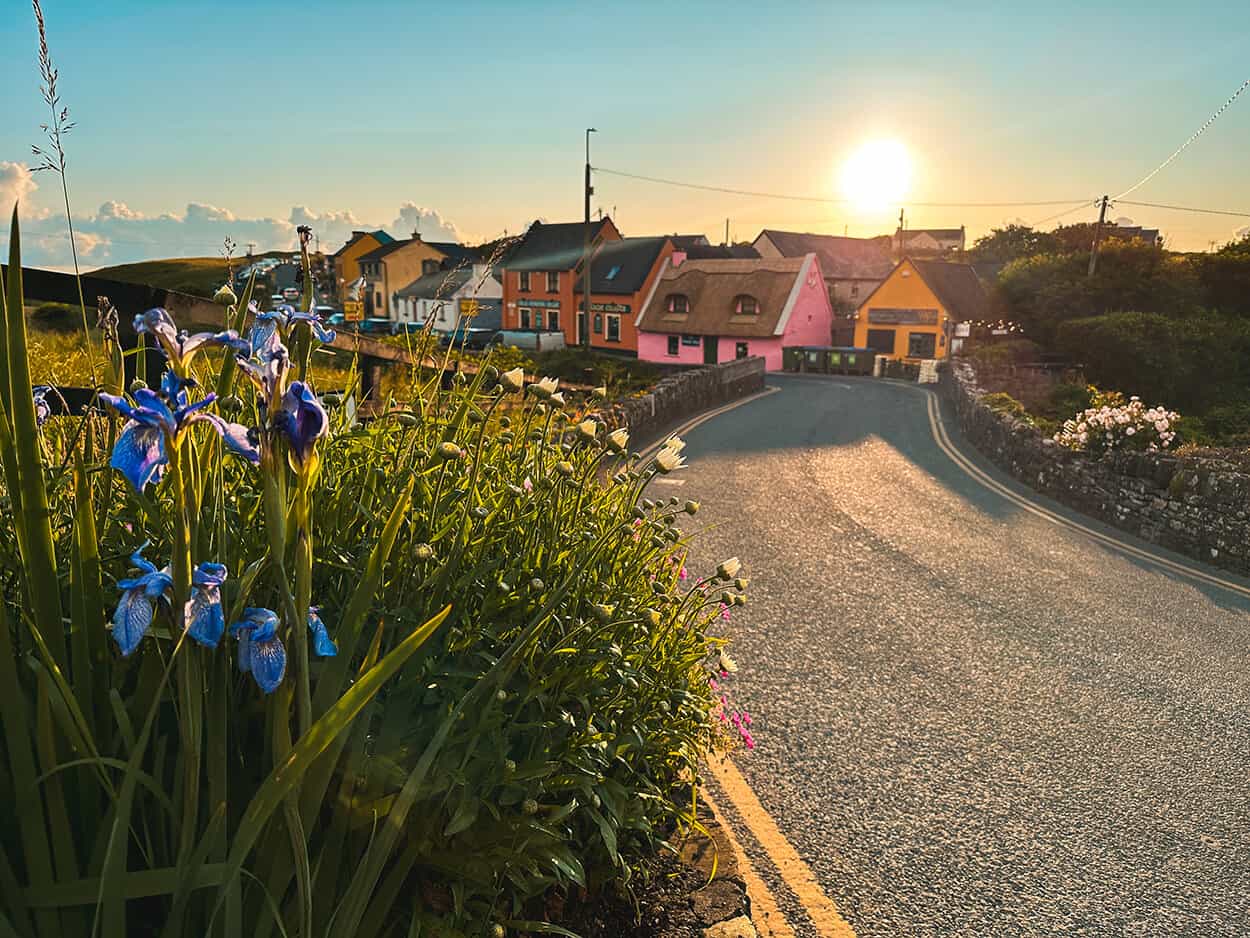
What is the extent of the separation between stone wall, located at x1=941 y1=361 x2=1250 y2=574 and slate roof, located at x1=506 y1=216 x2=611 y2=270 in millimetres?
42798

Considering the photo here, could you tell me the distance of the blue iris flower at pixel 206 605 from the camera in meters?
1.68

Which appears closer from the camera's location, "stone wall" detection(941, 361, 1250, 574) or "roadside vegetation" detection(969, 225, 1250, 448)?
"stone wall" detection(941, 361, 1250, 574)

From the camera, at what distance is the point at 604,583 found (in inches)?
123

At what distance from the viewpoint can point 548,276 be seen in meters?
54.9

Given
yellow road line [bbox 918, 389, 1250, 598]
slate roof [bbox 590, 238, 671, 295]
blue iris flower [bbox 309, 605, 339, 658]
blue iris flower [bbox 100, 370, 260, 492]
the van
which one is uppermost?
slate roof [bbox 590, 238, 671, 295]

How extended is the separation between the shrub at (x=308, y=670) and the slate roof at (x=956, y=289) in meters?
44.6

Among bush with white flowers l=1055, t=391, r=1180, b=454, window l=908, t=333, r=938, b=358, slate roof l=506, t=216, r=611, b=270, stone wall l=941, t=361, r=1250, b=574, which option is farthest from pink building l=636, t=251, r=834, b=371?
stone wall l=941, t=361, r=1250, b=574

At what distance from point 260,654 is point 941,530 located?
11279 millimetres

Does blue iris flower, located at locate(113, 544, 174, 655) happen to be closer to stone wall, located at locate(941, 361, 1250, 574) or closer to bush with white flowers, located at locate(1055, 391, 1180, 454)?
stone wall, located at locate(941, 361, 1250, 574)

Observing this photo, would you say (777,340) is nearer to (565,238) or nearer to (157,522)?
(565,238)

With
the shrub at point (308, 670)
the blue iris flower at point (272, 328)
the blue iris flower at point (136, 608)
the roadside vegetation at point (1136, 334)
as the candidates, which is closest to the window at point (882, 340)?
the roadside vegetation at point (1136, 334)

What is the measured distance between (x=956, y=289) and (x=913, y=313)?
4478mm

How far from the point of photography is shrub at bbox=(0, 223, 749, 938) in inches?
69.0

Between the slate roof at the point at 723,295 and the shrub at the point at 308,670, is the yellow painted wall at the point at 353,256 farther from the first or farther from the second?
the shrub at the point at 308,670
